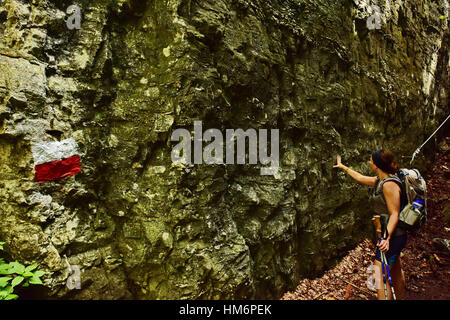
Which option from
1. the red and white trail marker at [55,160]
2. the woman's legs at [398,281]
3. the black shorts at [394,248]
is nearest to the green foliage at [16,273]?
the red and white trail marker at [55,160]

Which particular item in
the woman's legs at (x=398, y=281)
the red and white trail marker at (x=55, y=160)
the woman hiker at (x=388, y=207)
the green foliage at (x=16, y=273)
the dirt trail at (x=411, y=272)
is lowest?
the dirt trail at (x=411, y=272)

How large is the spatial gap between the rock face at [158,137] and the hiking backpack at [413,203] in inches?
65.3

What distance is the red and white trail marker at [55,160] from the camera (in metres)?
2.90

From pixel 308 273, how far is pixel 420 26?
8444 mm

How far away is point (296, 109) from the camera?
4645mm

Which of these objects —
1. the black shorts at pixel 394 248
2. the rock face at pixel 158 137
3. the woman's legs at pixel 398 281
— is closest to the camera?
the rock face at pixel 158 137

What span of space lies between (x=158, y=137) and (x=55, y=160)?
122 centimetres

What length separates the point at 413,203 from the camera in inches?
127

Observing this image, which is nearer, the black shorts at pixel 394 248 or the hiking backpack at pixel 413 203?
the hiking backpack at pixel 413 203

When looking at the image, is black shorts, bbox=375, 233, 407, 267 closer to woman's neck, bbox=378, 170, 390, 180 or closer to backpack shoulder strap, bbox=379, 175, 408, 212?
backpack shoulder strap, bbox=379, 175, 408, 212

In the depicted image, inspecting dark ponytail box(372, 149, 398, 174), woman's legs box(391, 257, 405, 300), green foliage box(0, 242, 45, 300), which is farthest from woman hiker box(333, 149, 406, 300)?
green foliage box(0, 242, 45, 300)

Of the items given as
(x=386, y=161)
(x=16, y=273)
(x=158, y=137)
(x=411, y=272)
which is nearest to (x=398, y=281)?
(x=386, y=161)

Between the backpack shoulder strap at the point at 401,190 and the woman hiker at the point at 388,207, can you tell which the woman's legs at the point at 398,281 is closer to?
the woman hiker at the point at 388,207
